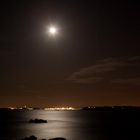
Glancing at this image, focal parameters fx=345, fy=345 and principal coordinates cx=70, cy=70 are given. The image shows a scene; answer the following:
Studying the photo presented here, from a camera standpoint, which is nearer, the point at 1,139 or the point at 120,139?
the point at 1,139

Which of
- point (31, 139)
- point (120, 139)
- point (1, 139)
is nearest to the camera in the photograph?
point (31, 139)

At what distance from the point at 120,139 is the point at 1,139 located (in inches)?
1659

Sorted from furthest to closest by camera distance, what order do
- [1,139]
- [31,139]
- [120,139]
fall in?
[120,139] < [1,139] < [31,139]

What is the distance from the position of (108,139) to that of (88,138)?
26.2ft

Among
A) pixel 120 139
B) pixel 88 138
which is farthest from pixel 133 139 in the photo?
pixel 88 138

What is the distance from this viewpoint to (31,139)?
101m

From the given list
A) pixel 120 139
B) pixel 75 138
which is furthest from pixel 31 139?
pixel 120 139

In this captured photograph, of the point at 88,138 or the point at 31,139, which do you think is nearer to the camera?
the point at 31,139

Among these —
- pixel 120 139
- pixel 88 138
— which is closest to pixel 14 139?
pixel 88 138

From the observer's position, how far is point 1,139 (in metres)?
116

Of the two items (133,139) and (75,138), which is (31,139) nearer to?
(75,138)

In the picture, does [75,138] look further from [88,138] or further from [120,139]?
[120,139]

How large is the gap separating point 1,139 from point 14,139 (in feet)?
14.3

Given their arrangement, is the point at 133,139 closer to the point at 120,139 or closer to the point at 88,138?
the point at 120,139
